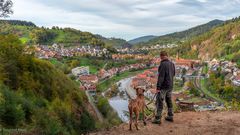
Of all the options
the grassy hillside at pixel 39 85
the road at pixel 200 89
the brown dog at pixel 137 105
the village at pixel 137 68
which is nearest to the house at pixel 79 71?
the village at pixel 137 68

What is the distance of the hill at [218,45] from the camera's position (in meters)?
111

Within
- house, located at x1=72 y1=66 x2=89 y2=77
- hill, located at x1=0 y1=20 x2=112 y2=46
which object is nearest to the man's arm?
house, located at x1=72 y1=66 x2=89 y2=77

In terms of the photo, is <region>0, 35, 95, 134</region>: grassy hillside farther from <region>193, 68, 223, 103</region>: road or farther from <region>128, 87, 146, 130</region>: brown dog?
<region>193, 68, 223, 103</region>: road

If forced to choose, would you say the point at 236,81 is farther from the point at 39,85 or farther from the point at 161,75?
the point at 161,75

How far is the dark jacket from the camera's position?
802 cm

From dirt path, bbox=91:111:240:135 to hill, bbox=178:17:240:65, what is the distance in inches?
3747

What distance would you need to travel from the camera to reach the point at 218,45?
127625 mm

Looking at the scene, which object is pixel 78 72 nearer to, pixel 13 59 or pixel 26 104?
pixel 13 59

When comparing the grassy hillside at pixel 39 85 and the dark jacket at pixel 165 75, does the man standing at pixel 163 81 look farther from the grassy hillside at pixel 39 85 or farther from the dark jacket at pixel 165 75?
the grassy hillside at pixel 39 85

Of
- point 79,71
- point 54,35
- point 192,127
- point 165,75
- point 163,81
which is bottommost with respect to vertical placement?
point 79,71

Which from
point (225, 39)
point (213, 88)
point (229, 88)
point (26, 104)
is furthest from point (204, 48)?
point (26, 104)

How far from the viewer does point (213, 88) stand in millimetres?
72125

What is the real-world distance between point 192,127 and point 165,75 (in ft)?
4.43

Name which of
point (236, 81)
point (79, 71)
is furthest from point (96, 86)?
point (236, 81)
